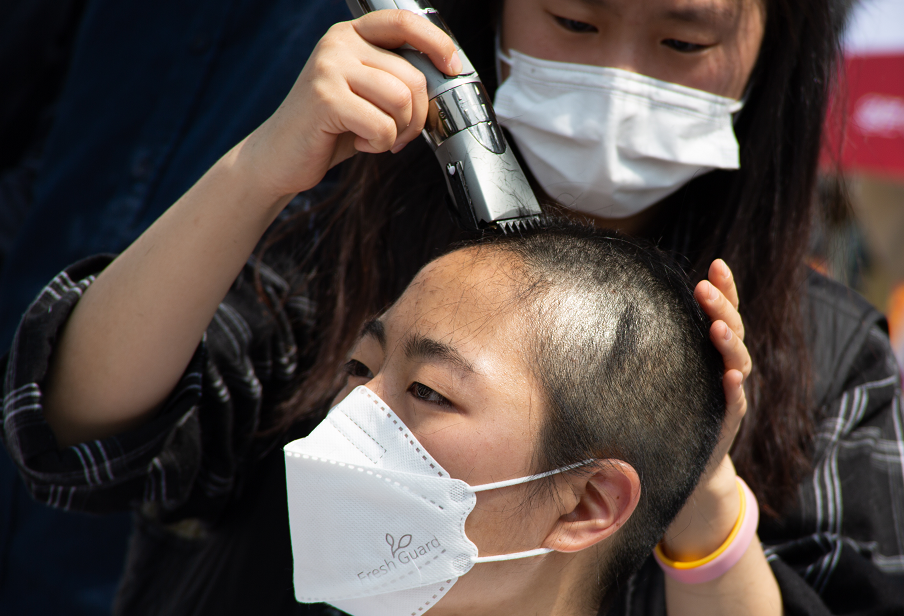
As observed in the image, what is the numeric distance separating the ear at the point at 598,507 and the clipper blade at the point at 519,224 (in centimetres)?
44

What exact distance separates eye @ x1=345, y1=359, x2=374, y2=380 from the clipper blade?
37 cm

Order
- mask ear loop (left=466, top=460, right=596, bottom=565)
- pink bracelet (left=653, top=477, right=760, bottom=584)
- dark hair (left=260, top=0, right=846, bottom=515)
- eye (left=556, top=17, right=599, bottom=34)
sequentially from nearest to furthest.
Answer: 1. mask ear loop (left=466, top=460, right=596, bottom=565)
2. pink bracelet (left=653, top=477, right=760, bottom=584)
3. eye (left=556, top=17, right=599, bottom=34)
4. dark hair (left=260, top=0, right=846, bottom=515)

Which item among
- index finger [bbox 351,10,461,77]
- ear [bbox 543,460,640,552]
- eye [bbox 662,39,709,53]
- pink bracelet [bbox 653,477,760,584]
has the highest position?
index finger [bbox 351,10,461,77]

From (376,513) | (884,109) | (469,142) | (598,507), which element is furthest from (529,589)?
(884,109)

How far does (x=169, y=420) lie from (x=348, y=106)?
0.73 meters

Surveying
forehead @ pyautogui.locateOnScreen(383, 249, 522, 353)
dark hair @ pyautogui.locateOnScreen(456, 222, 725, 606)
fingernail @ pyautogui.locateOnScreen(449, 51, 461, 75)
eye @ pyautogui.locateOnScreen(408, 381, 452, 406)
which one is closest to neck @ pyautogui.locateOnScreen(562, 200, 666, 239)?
dark hair @ pyautogui.locateOnScreen(456, 222, 725, 606)

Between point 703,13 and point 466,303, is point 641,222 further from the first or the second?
point 466,303

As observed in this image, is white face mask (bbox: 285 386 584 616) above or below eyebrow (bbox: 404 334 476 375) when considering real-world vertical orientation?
below

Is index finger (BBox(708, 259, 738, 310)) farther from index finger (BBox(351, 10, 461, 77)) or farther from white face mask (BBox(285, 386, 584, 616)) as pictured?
index finger (BBox(351, 10, 461, 77))

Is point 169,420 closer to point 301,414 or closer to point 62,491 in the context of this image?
point 62,491

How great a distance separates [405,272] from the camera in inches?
75.8

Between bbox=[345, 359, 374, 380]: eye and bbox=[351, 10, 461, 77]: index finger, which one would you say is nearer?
bbox=[351, 10, 461, 77]: index finger

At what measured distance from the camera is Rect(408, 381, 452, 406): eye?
1326mm

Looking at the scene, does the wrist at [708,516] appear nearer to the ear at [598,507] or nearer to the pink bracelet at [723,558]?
the pink bracelet at [723,558]
